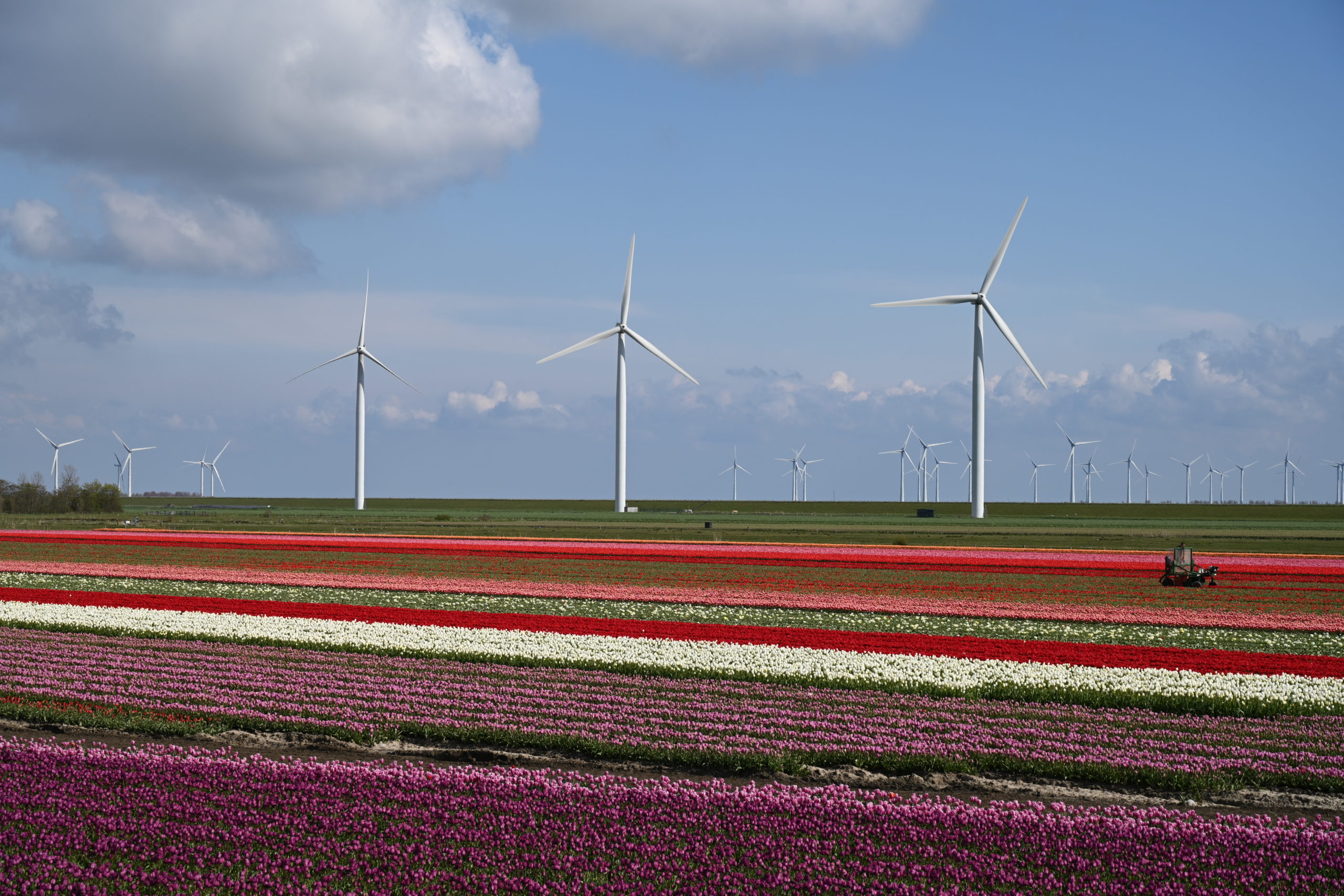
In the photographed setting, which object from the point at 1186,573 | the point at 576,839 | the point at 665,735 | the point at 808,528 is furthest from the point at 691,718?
the point at 808,528

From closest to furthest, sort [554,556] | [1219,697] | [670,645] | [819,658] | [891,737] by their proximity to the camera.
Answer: [891,737] < [1219,697] < [819,658] < [670,645] < [554,556]

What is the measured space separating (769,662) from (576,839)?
387 inches

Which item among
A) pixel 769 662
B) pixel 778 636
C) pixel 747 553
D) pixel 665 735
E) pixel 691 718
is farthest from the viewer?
pixel 747 553

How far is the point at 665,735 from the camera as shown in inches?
527

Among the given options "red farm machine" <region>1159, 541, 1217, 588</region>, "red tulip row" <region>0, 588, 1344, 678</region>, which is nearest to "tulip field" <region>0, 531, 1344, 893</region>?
"red tulip row" <region>0, 588, 1344, 678</region>

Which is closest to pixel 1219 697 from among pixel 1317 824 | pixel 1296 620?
pixel 1317 824

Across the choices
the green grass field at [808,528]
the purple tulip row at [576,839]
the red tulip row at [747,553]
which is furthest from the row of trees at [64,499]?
the purple tulip row at [576,839]

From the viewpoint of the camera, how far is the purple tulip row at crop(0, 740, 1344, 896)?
343 inches

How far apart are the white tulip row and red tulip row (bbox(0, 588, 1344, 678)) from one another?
2.08ft

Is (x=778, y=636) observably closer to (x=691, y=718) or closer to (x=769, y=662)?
(x=769, y=662)

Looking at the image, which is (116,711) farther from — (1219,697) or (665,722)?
(1219,697)

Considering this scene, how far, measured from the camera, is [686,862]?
9078mm

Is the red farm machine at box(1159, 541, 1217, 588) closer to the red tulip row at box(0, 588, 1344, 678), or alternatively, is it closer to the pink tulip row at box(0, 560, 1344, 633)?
the pink tulip row at box(0, 560, 1344, 633)

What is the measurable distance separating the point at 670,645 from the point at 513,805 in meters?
10.7
